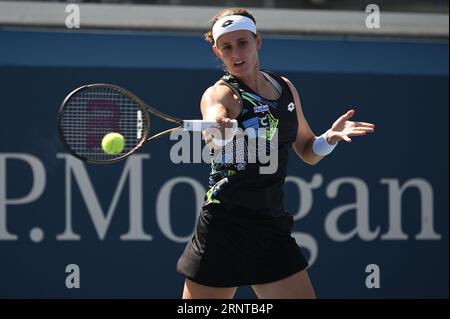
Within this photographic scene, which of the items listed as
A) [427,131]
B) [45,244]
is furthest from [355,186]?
[45,244]

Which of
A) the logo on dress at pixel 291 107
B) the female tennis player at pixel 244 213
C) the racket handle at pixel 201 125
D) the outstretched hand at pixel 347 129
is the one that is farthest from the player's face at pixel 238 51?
the outstretched hand at pixel 347 129

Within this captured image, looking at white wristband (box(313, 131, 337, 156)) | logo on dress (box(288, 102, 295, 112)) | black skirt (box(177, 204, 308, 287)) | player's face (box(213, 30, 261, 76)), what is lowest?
black skirt (box(177, 204, 308, 287))

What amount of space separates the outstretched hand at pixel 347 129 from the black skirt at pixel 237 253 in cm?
40

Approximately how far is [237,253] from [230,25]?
0.83m

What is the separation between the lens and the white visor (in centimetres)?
321

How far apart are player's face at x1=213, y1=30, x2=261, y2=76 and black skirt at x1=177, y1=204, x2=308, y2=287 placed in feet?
1.68

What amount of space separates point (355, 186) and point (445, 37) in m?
1.06

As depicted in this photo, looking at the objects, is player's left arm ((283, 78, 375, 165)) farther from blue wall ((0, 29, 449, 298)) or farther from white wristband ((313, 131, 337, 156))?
blue wall ((0, 29, 449, 298))

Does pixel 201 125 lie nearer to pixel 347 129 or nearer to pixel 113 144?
pixel 113 144

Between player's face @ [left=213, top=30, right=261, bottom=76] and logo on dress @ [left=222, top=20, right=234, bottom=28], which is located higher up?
logo on dress @ [left=222, top=20, right=234, bottom=28]

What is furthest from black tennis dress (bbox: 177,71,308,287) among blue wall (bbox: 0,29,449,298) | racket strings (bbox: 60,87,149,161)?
blue wall (bbox: 0,29,449,298)

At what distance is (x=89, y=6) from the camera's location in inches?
194

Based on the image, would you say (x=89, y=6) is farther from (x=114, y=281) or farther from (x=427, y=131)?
(x=427, y=131)
